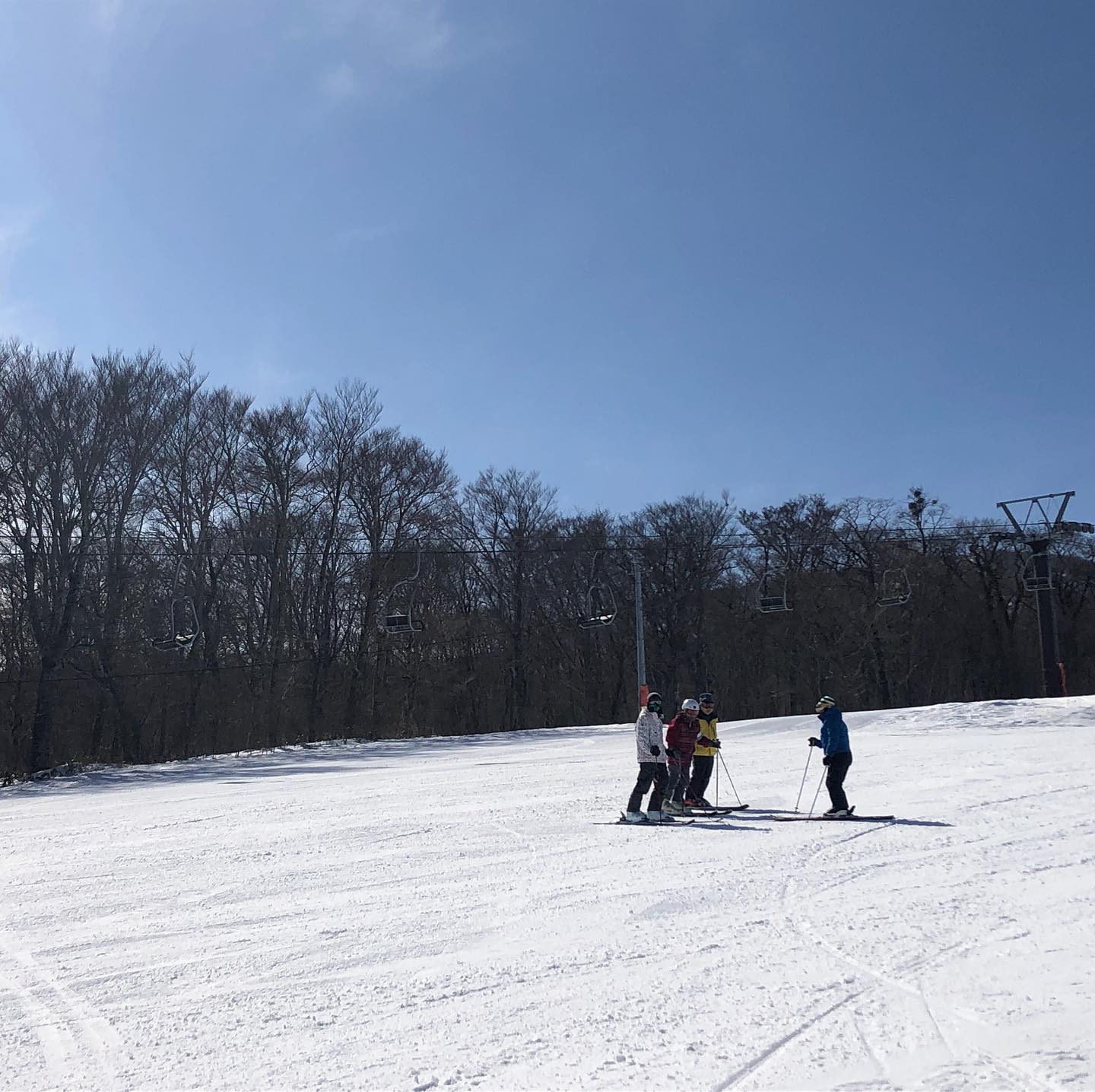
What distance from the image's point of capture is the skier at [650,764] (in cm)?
1420

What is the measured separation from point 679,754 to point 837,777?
7.54 ft

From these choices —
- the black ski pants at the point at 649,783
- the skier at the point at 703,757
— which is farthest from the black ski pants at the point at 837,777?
the black ski pants at the point at 649,783

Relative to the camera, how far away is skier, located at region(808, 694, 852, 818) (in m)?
14.2

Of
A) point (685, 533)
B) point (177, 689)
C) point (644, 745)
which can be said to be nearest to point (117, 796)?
point (644, 745)

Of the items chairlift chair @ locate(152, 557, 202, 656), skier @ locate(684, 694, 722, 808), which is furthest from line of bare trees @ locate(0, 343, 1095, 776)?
skier @ locate(684, 694, 722, 808)

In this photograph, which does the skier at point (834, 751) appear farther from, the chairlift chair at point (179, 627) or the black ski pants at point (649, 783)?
the chairlift chair at point (179, 627)

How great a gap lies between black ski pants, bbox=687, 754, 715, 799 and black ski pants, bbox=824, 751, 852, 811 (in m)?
2.04

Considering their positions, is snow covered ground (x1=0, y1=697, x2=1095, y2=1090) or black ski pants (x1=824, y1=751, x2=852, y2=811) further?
black ski pants (x1=824, y1=751, x2=852, y2=811)

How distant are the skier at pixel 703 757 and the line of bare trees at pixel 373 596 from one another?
1500cm

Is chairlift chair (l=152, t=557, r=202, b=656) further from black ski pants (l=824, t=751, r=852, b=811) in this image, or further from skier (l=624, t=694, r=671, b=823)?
black ski pants (l=824, t=751, r=852, b=811)

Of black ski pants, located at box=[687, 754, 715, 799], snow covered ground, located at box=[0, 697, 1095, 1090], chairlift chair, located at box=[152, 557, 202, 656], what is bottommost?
snow covered ground, located at box=[0, 697, 1095, 1090]

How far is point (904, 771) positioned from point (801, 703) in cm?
3882

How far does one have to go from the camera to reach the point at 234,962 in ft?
24.2

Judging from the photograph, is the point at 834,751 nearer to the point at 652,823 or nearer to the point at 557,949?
the point at 652,823
